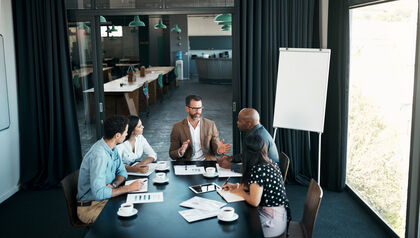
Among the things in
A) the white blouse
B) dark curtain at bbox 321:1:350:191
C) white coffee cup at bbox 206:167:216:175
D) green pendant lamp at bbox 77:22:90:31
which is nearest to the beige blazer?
the white blouse

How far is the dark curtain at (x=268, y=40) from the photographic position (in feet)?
17.0

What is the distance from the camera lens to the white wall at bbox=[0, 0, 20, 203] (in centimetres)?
505

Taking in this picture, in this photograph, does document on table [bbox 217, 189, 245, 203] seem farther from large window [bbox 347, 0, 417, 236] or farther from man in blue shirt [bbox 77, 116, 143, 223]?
large window [bbox 347, 0, 417, 236]

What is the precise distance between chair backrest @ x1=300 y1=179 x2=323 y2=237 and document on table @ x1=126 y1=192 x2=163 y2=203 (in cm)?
100

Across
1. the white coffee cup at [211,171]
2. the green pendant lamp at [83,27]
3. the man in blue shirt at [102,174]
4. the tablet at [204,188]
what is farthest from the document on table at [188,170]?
the green pendant lamp at [83,27]

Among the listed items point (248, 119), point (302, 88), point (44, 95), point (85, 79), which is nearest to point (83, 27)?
point (85, 79)

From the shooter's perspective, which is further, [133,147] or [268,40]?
[268,40]

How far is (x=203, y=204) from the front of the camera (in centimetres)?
274

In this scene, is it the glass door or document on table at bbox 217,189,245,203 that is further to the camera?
the glass door

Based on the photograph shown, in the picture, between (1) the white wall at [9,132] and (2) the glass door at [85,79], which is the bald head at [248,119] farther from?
(1) the white wall at [9,132]

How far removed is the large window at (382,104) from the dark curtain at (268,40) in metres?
0.54

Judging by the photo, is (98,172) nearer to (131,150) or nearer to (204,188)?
(204,188)

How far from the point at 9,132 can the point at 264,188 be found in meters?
3.75

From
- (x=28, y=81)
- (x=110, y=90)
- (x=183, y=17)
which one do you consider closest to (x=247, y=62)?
(x=28, y=81)
